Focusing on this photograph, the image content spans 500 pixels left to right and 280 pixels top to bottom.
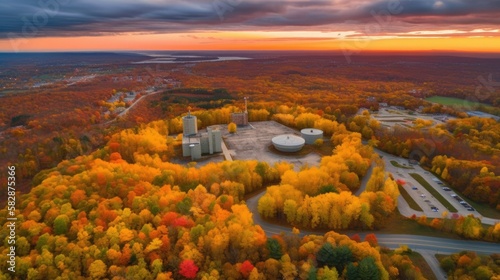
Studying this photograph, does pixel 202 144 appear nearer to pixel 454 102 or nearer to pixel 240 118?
pixel 240 118

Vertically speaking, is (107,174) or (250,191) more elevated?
(107,174)

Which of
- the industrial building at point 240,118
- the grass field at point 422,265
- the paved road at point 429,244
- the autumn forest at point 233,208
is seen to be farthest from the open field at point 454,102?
the grass field at point 422,265

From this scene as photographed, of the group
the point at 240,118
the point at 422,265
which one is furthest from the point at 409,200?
the point at 240,118

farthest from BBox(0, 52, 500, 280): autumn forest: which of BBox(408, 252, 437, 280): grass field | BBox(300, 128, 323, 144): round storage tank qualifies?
BBox(300, 128, 323, 144): round storage tank

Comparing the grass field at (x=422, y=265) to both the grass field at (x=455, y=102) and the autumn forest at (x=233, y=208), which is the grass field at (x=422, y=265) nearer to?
the autumn forest at (x=233, y=208)

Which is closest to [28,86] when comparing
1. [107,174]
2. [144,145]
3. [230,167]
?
[144,145]

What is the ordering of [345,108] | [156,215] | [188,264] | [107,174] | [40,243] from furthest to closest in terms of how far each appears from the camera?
1. [345,108]
2. [107,174]
3. [156,215]
4. [40,243]
5. [188,264]

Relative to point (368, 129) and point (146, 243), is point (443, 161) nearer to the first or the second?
point (368, 129)
